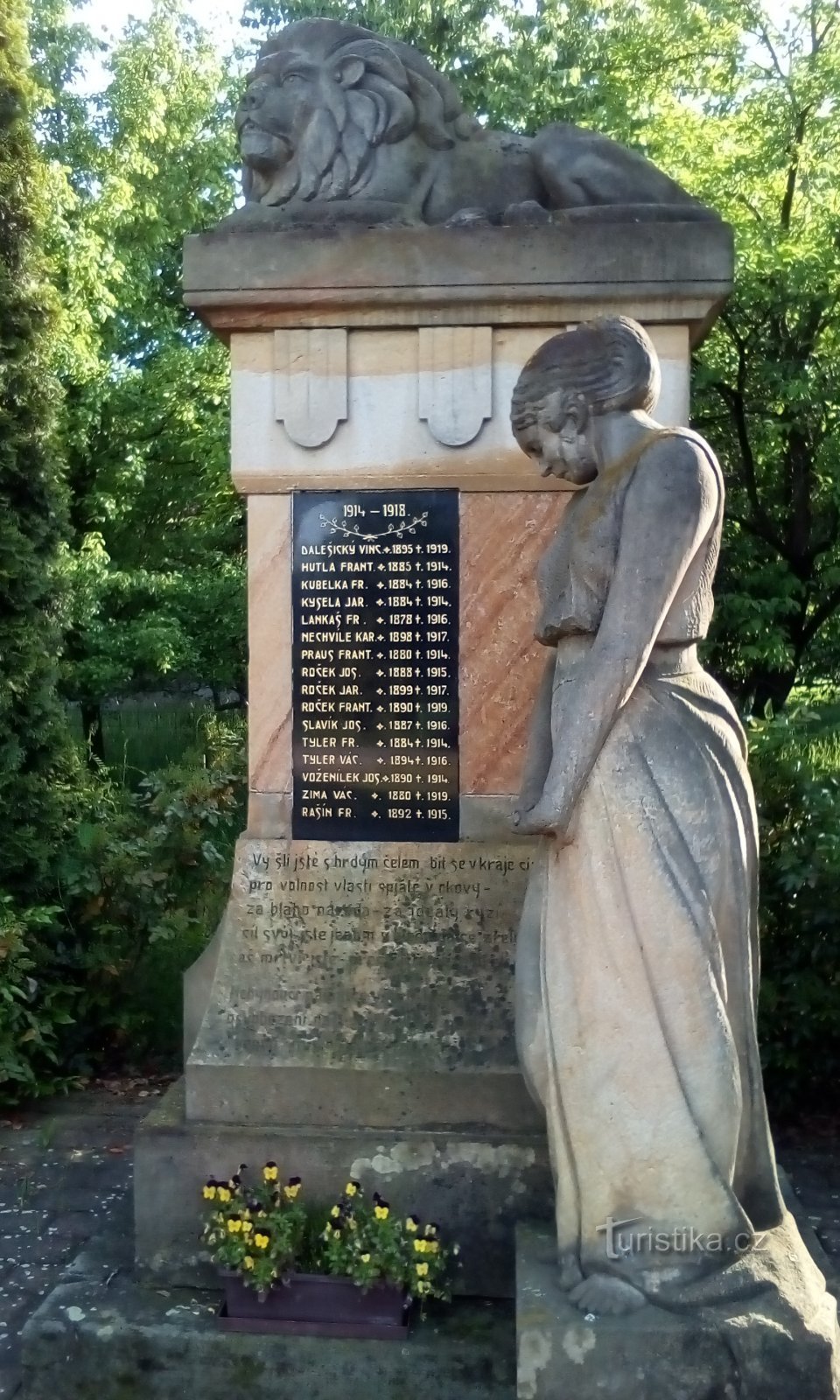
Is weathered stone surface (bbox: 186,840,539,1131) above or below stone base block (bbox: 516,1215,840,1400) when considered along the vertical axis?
above

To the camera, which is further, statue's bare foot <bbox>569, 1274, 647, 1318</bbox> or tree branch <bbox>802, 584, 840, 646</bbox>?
tree branch <bbox>802, 584, 840, 646</bbox>

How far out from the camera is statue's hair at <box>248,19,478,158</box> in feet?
12.9

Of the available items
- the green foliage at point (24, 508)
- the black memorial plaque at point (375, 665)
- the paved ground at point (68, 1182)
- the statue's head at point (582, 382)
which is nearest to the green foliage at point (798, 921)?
the paved ground at point (68, 1182)

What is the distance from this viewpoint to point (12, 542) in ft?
23.0

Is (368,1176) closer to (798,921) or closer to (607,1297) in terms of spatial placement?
(607,1297)

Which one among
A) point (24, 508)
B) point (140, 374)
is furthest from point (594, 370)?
point (140, 374)

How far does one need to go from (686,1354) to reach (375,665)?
2.07 metres

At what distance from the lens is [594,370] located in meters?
3.07

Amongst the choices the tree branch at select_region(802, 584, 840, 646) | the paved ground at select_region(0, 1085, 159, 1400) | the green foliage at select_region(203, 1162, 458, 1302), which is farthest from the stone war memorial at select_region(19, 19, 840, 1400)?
the tree branch at select_region(802, 584, 840, 646)

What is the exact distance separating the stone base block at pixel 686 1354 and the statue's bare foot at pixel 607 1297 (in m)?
0.02

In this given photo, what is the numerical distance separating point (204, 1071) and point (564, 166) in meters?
2.92

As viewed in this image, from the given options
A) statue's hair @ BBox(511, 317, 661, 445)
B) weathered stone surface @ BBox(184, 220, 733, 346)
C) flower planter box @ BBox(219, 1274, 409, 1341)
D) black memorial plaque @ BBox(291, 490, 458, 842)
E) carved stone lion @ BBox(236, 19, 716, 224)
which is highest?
carved stone lion @ BBox(236, 19, 716, 224)

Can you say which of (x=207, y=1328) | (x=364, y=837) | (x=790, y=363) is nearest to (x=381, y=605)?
(x=364, y=837)

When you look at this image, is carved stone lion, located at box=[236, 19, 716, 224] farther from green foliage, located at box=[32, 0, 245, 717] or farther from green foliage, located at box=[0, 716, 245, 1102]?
green foliage, located at box=[32, 0, 245, 717]
